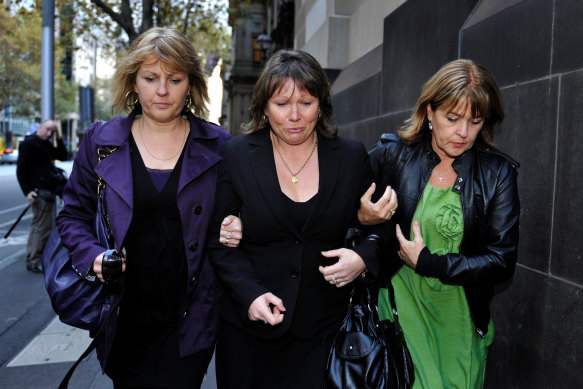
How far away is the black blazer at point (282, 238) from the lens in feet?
6.96

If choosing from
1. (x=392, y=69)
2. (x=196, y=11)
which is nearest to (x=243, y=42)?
(x=196, y=11)

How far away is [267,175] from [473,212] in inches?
35.3

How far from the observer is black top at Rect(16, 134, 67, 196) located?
7.17m

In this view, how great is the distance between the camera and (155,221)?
240cm

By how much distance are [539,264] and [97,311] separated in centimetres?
233

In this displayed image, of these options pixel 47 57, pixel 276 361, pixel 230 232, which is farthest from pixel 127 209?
pixel 47 57

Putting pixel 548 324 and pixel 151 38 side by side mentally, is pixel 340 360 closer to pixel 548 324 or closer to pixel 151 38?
pixel 548 324

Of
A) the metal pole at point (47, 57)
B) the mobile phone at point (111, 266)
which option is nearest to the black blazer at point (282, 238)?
the mobile phone at point (111, 266)

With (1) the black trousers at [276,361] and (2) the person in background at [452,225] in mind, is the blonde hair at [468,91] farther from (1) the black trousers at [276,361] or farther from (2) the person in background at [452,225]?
(1) the black trousers at [276,361]

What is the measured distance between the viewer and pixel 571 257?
2666mm

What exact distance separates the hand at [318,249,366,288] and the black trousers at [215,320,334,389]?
0.99 ft

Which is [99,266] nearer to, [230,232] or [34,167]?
[230,232]

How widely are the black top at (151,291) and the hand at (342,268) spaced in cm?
74

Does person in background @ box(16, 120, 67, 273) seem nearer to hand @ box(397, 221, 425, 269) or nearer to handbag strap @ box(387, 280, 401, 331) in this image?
handbag strap @ box(387, 280, 401, 331)
